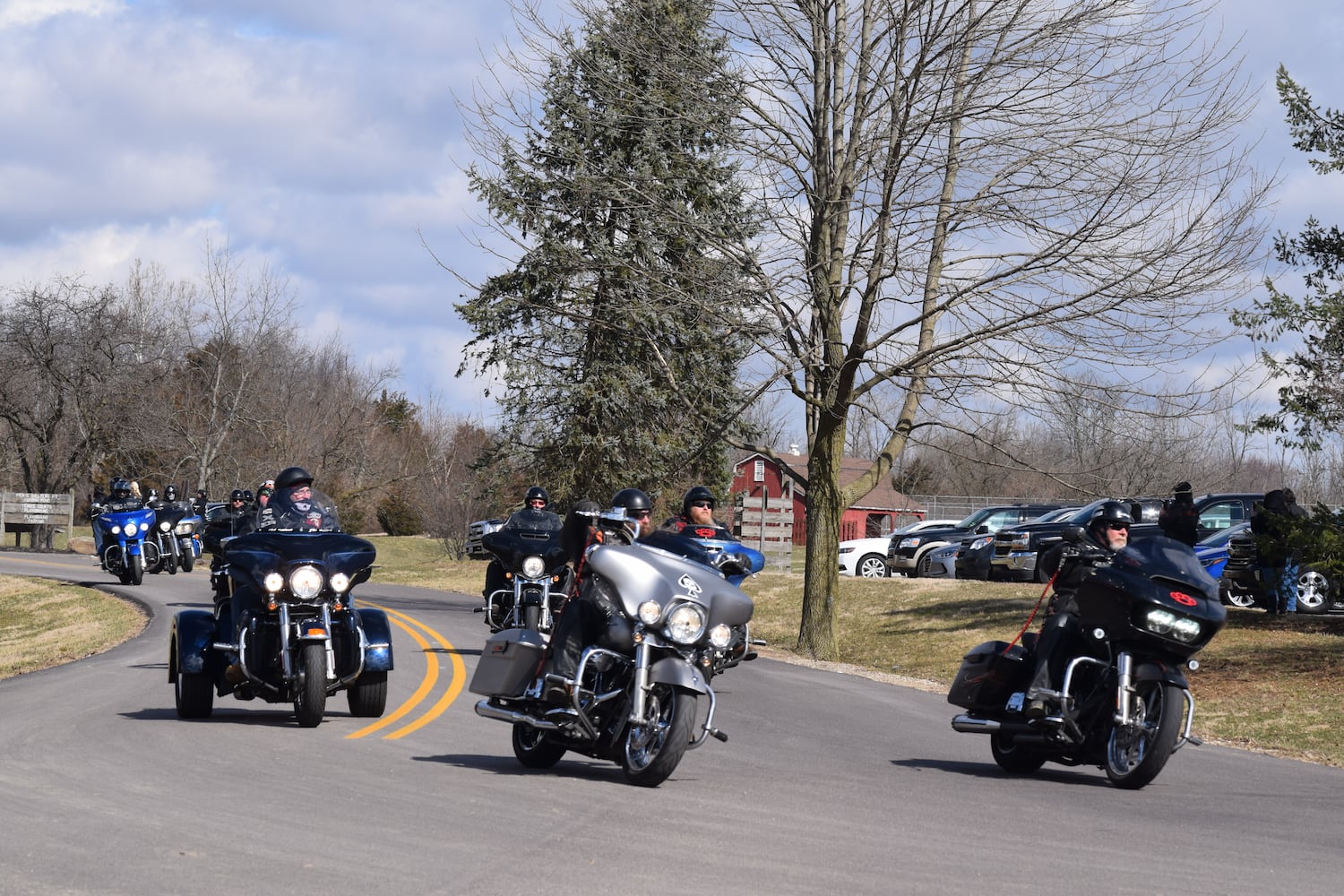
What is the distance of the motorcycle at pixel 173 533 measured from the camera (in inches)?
1289

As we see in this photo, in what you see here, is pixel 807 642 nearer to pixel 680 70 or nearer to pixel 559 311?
pixel 559 311

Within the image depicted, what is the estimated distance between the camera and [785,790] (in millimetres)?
9070

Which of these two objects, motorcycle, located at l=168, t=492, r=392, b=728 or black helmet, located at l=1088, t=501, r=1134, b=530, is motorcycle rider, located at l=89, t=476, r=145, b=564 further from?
black helmet, located at l=1088, t=501, r=1134, b=530

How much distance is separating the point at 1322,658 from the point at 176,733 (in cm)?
1436

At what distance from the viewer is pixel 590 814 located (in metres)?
7.73

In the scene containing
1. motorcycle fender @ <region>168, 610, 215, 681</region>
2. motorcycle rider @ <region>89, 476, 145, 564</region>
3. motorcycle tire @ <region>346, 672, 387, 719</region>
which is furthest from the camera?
motorcycle rider @ <region>89, 476, 145, 564</region>

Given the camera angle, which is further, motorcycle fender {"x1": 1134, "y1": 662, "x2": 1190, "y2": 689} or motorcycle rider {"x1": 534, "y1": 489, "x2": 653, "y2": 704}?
motorcycle fender {"x1": 1134, "y1": 662, "x2": 1190, "y2": 689}

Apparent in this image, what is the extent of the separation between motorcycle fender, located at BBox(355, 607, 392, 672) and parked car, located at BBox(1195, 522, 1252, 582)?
1626 cm

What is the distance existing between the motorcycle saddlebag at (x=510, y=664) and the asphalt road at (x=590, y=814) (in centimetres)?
51

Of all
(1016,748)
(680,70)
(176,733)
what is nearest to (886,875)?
(1016,748)

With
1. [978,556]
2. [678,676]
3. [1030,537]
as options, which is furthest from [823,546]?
[678,676]

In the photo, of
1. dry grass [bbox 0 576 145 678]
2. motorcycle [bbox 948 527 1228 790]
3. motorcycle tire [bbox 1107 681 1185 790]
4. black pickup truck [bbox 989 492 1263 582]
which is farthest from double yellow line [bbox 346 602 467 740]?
black pickup truck [bbox 989 492 1263 582]

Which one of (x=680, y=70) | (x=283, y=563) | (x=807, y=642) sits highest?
(x=680, y=70)

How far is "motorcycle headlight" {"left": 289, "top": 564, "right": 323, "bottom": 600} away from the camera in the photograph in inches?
437
